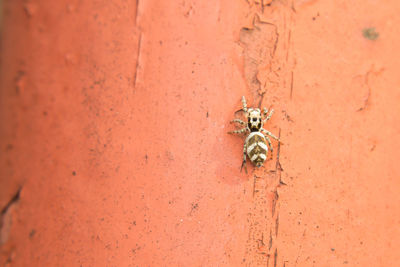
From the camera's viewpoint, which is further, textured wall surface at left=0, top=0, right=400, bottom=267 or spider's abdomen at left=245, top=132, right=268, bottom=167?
spider's abdomen at left=245, top=132, right=268, bottom=167

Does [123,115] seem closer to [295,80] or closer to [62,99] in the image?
[62,99]

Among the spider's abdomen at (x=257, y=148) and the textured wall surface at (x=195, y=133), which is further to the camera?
the spider's abdomen at (x=257, y=148)

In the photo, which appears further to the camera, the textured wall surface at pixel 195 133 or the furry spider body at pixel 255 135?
the furry spider body at pixel 255 135

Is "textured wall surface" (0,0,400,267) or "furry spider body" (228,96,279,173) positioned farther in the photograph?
"furry spider body" (228,96,279,173)

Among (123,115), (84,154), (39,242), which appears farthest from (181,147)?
(39,242)
